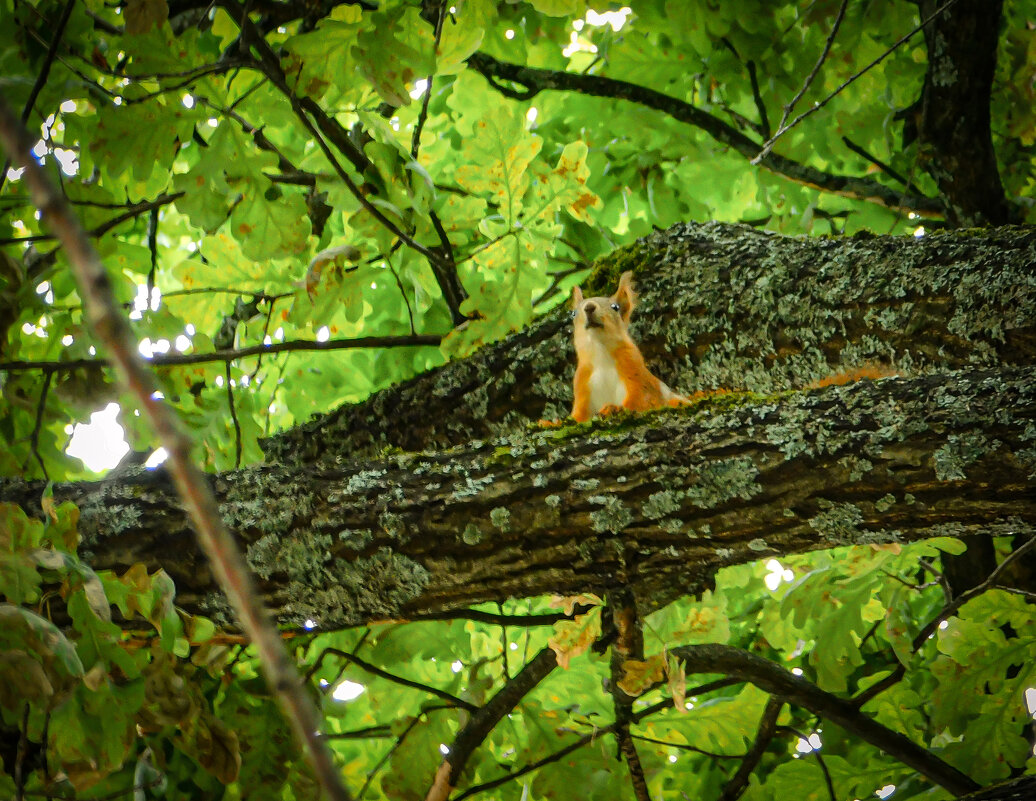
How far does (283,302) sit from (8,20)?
1246 mm

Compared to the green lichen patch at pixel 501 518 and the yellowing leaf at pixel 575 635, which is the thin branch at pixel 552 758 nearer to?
the yellowing leaf at pixel 575 635

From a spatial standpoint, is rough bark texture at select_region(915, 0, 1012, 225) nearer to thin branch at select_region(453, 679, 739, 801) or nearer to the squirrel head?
the squirrel head

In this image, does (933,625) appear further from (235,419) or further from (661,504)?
(235,419)

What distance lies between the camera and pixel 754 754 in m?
2.70

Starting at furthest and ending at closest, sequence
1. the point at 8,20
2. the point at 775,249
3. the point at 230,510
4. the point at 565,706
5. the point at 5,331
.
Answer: the point at 565,706 → the point at 775,249 → the point at 5,331 → the point at 8,20 → the point at 230,510

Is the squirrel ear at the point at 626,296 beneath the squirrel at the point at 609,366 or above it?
above

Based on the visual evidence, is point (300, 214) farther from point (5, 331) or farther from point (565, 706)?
point (565, 706)

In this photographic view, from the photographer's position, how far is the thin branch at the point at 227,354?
235cm

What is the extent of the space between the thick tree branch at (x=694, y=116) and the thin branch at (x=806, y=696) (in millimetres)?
2091

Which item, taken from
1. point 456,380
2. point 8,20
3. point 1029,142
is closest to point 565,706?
point 456,380

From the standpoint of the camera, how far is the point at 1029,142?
12.0 feet

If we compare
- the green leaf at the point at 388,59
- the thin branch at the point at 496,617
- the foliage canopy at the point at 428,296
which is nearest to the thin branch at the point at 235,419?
the foliage canopy at the point at 428,296

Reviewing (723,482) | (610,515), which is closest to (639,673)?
(610,515)

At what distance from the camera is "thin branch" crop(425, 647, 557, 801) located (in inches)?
92.1
